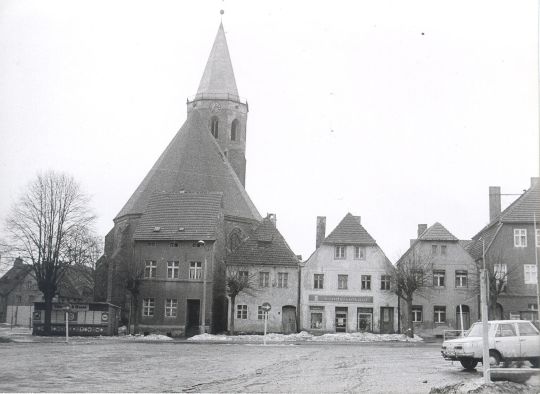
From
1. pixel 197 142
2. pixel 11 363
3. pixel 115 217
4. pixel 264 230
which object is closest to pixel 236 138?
pixel 197 142

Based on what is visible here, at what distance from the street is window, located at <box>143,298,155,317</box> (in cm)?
2470

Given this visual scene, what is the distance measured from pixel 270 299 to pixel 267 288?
2.76 feet

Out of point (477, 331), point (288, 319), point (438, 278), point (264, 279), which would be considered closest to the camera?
point (477, 331)

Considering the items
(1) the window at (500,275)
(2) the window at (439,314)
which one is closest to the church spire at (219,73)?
(2) the window at (439,314)

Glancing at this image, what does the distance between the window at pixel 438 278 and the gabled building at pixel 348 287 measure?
320cm

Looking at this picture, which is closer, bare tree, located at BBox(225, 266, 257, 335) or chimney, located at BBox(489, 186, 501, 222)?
bare tree, located at BBox(225, 266, 257, 335)

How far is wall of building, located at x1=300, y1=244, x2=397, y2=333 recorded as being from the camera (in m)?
52.4

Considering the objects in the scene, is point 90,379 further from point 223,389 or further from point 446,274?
point 446,274

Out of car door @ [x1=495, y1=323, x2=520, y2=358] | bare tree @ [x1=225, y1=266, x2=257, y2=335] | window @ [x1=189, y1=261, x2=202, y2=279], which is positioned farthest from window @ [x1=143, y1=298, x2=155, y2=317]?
car door @ [x1=495, y1=323, x2=520, y2=358]

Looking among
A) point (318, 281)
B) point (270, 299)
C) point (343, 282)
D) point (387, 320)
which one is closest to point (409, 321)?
point (387, 320)

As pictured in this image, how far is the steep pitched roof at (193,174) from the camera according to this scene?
62.3m

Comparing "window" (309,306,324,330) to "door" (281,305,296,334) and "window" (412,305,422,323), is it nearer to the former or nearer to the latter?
"door" (281,305,296,334)

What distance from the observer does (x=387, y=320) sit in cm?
5275

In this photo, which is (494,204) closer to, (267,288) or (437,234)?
(437,234)
